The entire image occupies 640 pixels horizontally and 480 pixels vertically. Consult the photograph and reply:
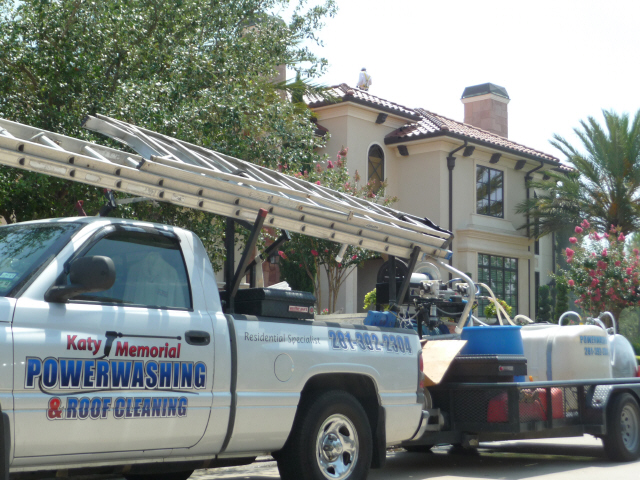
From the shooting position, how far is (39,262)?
476 centimetres

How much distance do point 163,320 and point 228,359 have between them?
561mm

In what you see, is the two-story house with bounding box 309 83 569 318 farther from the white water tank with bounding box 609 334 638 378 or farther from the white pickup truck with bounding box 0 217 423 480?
the white pickup truck with bounding box 0 217 423 480

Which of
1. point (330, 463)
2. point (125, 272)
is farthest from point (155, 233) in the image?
point (330, 463)

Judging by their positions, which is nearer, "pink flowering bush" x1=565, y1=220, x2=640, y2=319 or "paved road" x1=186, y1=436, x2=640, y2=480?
"paved road" x1=186, y1=436, x2=640, y2=480

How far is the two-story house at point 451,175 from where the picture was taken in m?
23.8

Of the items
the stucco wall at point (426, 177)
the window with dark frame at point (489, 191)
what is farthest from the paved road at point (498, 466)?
the window with dark frame at point (489, 191)

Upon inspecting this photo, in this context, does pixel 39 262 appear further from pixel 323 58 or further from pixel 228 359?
pixel 323 58

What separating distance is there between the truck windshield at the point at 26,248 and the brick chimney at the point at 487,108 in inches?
1093

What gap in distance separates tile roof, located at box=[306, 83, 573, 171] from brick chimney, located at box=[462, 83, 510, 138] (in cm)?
296

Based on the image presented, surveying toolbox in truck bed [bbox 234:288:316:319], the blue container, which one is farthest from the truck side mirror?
the blue container

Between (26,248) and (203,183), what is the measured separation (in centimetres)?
148

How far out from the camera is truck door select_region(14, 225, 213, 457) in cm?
446

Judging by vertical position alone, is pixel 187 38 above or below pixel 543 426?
above

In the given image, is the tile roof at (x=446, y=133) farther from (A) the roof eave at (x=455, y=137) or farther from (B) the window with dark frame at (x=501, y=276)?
(B) the window with dark frame at (x=501, y=276)
